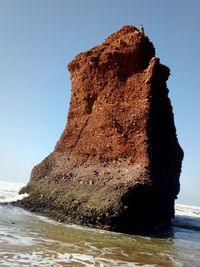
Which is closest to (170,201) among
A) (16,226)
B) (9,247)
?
(16,226)

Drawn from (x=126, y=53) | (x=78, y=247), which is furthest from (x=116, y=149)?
(x=78, y=247)

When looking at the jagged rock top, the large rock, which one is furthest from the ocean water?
the jagged rock top

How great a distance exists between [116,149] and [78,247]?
834 cm

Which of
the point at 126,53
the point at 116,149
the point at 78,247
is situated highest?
the point at 126,53

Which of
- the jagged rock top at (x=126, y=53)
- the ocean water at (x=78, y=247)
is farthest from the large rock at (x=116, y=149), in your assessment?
the ocean water at (x=78, y=247)

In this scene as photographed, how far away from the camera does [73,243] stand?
1248 centimetres

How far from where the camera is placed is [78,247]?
11.8 metres

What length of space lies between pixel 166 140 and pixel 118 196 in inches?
204

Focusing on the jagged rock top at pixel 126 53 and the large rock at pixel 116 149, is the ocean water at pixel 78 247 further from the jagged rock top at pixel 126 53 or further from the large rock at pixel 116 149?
the jagged rock top at pixel 126 53

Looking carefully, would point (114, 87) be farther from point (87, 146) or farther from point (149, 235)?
point (149, 235)

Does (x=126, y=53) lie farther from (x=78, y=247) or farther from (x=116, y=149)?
(x=78, y=247)

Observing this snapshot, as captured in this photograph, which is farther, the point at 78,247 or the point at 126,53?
the point at 126,53

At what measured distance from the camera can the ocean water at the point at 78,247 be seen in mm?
9820

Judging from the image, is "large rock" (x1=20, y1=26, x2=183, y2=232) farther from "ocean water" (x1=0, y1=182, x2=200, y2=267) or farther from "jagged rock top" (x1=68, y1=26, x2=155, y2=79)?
"ocean water" (x1=0, y1=182, x2=200, y2=267)
